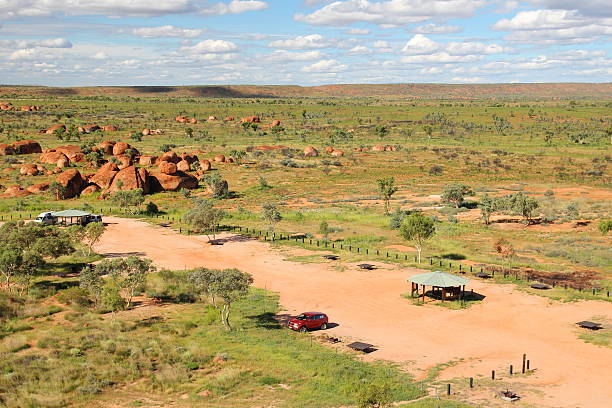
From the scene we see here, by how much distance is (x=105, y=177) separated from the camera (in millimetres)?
78438

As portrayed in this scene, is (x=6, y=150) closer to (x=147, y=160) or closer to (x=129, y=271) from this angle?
(x=147, y=160)

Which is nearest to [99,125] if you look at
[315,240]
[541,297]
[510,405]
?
[315,240]

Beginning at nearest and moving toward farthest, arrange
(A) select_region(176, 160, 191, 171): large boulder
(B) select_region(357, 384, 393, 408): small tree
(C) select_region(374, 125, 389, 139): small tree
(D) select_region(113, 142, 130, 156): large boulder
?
1. (B) select_region(357, 384, 393, 408): small tree
2. (A) select_region(176, 160, 191, 171): large boulder
3. (D) select_region(113, 142, 130, 156): large boulder
4. (C) select_region(374, 125, 389, 139): small tree

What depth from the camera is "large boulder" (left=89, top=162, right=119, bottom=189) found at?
77875mm

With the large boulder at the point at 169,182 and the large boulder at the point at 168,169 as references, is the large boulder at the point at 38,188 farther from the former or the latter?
the large boulder at the point at 168,169

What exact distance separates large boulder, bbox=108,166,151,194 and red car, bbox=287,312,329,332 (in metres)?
48.4

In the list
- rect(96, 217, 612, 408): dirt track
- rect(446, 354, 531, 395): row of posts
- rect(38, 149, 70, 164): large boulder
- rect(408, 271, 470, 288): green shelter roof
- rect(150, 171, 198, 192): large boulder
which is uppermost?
rect(38, 149, 70, 164): large boulder

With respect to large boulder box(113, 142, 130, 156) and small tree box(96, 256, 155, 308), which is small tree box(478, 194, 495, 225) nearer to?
small tree box(96, 256, 155, 308)

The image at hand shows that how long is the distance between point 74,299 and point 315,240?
24217 mm

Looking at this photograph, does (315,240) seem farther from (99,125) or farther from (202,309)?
(99,125)

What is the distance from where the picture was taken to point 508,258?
1809 inches

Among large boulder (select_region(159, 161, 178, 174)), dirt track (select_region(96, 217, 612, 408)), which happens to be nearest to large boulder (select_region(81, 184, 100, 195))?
large boulder (select_region(159, 161, 178, 174))

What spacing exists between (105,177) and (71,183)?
477 cm

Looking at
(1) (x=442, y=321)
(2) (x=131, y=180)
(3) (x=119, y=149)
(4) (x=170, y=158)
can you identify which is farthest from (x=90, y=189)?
(1) (x=442, y=321)
